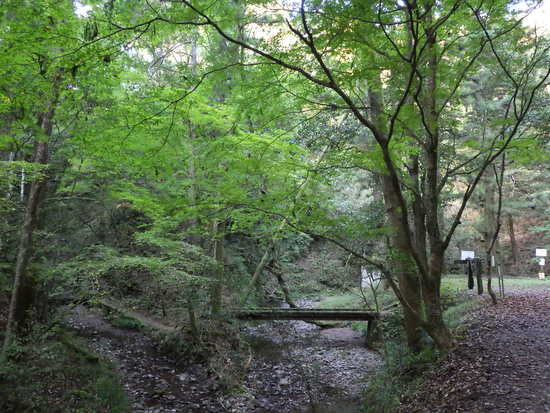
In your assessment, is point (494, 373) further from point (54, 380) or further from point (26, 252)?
point (26, 252)

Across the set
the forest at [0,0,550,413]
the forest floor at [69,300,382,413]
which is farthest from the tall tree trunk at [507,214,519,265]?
the forest floor at [69,300,382,413]

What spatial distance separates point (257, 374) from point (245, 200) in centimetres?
509

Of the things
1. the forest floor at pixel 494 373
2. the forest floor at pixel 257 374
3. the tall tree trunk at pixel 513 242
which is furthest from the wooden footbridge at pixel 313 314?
the tall tree trunk at pixel 513 242

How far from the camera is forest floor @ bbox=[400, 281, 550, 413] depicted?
4348 mm

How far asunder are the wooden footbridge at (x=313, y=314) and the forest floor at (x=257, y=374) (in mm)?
786

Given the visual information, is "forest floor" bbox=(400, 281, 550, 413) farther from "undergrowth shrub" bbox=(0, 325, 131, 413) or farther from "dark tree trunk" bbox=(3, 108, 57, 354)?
"dark tree trunk" bbox=(3, 108, 57, 354)

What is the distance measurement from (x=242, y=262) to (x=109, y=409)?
23.1 feet

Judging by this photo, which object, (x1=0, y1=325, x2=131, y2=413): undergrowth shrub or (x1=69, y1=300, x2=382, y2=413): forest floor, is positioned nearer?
(x1=0, y1=325, x2=131, y2=413): undergrowth shrub

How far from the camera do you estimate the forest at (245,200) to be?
14.7 ft

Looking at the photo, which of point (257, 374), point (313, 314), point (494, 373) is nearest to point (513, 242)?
point (313, 314)

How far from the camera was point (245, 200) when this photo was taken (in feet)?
18.0

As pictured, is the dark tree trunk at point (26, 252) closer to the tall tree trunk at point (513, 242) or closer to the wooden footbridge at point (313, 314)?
the wooden footbridge at point (313, 314)

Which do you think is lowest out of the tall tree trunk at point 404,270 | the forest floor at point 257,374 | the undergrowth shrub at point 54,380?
the forest floor at point 257,374

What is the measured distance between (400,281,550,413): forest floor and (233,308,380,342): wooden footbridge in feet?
12.2
